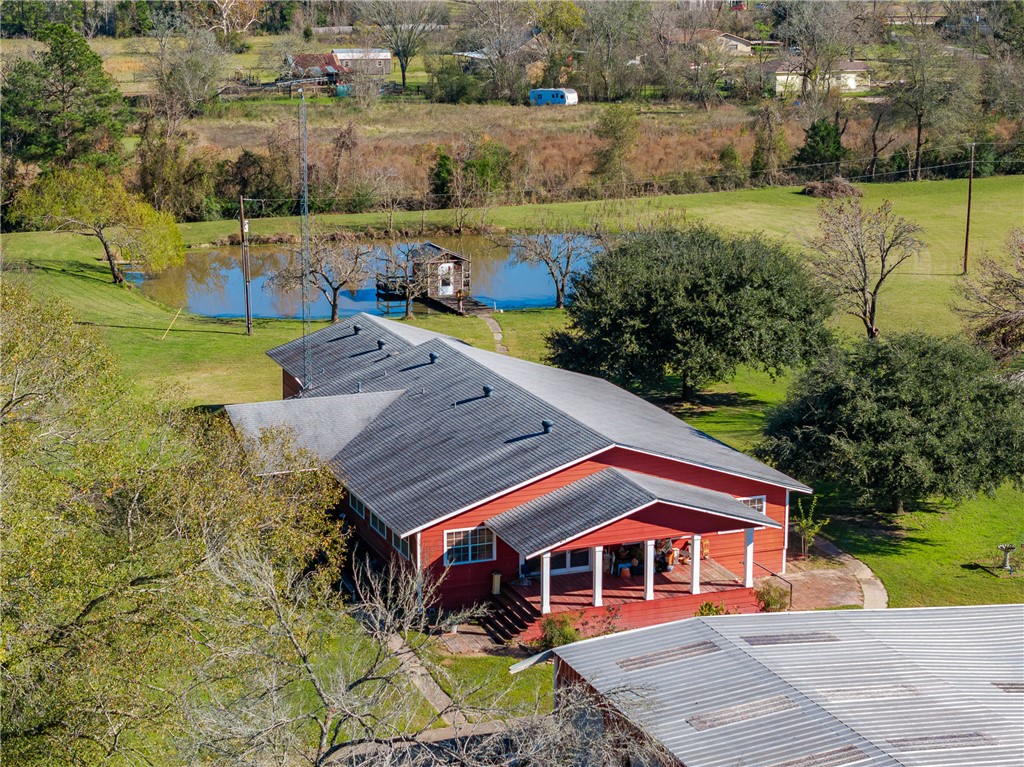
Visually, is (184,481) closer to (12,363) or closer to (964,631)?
(12,363)

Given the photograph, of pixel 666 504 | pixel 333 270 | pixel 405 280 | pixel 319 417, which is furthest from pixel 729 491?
pixel 405 280

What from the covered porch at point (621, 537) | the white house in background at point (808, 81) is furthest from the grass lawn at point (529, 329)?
the white house in background at point (808, 81)

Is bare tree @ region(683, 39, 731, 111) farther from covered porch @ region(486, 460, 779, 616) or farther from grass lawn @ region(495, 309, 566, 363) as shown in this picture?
covered porch @ region(486, 460, 779, 616)

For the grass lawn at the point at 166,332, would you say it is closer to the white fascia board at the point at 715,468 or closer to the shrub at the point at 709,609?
the white fascia board at the point at 715,468

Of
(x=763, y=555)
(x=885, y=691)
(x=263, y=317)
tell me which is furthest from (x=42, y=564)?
(x=263, y=317)

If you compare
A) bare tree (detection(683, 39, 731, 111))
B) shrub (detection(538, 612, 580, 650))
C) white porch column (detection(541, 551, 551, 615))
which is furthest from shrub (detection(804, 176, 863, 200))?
shrub (detection(538, 612, 580, 650))

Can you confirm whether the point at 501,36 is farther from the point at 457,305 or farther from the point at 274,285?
the point at 457,305
